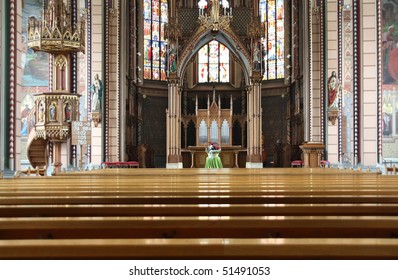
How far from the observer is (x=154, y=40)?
35.4 meters

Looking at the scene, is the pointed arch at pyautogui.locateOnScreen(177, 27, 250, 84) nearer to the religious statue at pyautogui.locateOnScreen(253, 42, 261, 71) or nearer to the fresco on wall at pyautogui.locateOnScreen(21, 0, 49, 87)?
the religious statue at pyautogui.locateOnScreen(253, 42, 261, 71)

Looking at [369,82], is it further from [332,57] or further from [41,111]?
[41,111]

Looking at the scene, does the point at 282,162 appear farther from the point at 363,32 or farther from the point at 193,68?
the point at 363,32

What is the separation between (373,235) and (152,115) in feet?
104

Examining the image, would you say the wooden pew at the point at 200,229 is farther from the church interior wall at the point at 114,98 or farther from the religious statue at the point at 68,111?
the church interior wall at the point at 114,98

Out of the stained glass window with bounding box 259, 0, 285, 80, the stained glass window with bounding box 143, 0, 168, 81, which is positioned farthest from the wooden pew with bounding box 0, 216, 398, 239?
the stained glass window with bounding box 259, 0, 285, 80

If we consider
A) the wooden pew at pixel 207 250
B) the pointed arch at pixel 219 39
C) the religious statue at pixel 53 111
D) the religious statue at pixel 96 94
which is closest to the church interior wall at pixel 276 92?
the religious statue at pixel 53 111

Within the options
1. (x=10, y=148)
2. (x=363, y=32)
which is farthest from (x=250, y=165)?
(x=10, y=148)

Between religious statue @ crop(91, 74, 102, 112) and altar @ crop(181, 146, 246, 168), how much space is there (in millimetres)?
11056

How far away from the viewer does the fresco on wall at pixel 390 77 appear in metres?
15.5

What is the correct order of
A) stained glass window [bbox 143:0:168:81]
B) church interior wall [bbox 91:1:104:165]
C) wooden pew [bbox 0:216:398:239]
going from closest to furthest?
1. wooden pew [bbox 0:216:398:239]
2. church interior wall [bbox 91:1:104:165]
3. stained glass window [bbox 143:0:168:81]

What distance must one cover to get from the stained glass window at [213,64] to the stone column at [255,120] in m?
8.71

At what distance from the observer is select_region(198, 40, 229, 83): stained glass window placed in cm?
3719

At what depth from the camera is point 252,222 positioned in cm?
280
